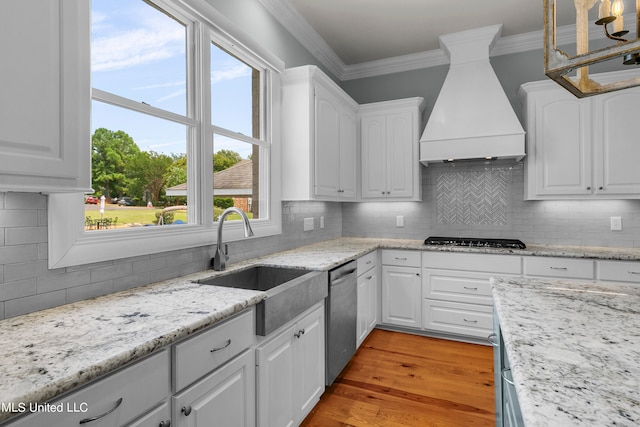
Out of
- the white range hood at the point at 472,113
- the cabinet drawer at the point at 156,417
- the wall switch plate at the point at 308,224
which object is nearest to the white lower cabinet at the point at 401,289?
the wall switch plate at the point at 308,224

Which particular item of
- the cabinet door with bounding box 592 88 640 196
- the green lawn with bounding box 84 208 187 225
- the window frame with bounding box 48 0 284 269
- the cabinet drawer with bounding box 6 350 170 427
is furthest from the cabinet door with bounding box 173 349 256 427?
the cabinet door with bounding box 592 88 640 196

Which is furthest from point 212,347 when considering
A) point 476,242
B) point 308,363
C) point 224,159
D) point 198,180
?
point 476,242

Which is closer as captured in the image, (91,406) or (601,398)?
(601,398)

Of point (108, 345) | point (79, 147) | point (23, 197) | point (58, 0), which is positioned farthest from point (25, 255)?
point (58, 0)

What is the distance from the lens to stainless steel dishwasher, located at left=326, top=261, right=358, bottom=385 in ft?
7.51

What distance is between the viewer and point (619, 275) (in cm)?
272

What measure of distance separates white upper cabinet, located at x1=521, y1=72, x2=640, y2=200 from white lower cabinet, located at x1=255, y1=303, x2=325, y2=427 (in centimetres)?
253

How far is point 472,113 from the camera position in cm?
332

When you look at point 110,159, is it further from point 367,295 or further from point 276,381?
point 367,295

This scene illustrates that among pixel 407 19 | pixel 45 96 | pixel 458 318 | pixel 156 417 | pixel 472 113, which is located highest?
pixel 407 19

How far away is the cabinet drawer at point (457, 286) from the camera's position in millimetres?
3154

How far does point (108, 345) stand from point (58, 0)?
106 centimetres

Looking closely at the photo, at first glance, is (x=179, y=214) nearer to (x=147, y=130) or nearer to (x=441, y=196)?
(x=147, y=130)

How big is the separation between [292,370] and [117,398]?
1.03 metres
